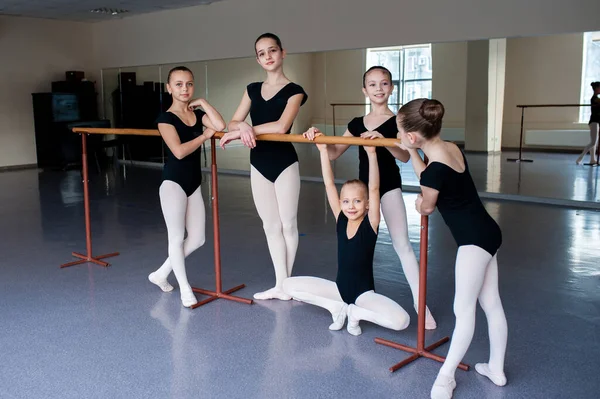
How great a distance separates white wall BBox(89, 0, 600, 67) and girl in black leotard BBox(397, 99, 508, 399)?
4.93m

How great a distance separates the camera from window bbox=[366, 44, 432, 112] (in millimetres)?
7727

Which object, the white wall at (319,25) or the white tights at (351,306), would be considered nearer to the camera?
the white tights at (351,306)

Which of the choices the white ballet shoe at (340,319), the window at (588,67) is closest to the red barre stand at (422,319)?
the white ballet shoe at (340,319)

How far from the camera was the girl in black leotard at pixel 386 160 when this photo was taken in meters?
3.04

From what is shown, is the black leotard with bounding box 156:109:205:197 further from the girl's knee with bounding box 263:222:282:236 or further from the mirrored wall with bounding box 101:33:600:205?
the mirrored wall with bounding box 101:33:600:205

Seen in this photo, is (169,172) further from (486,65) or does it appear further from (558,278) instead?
(486,65)

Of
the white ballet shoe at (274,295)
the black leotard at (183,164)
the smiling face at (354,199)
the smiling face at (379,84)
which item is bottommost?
the white ballet shoe at (274,295)

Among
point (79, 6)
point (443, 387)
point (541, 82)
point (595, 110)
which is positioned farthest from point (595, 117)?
point (79, 6)

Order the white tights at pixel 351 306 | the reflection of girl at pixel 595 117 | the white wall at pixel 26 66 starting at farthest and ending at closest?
1. the white wall at pixel 26 66
2. the reflection of girl at pixel 595 117
3. the white tights at pixel 351 306

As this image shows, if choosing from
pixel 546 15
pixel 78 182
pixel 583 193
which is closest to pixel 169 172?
pixel 546 15

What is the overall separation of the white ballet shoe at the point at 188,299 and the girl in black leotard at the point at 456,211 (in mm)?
1643

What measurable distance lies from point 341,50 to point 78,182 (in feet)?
15.1

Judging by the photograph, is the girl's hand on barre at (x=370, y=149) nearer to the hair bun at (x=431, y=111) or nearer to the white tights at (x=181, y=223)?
the hair bun at (x=431, y=111)

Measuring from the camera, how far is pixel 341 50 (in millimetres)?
8336
